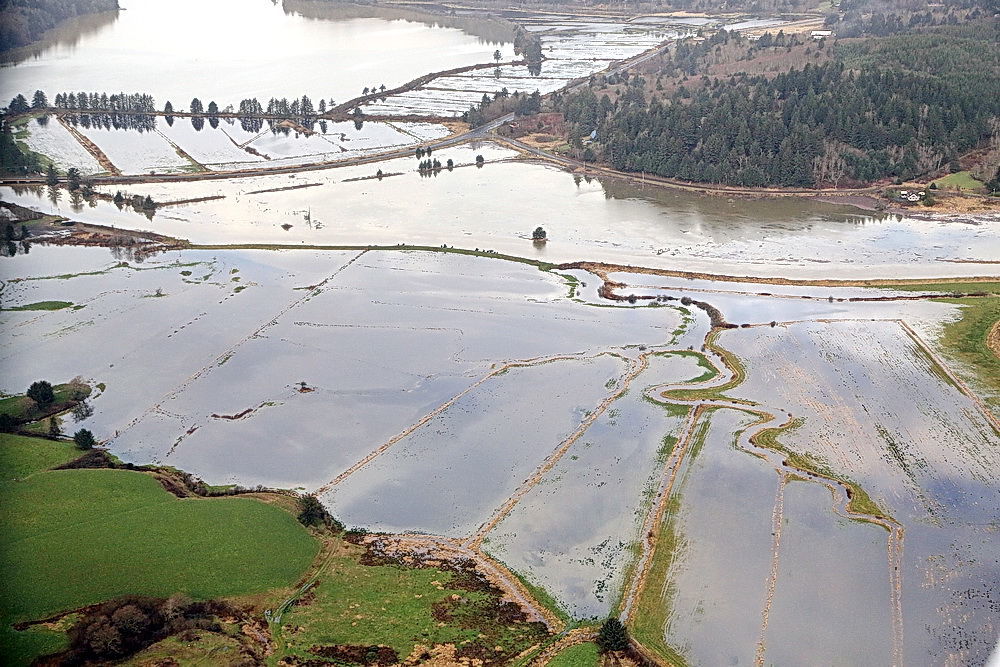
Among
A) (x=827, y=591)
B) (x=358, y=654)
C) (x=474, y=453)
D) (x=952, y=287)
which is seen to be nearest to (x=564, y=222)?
(x=952, y=287)

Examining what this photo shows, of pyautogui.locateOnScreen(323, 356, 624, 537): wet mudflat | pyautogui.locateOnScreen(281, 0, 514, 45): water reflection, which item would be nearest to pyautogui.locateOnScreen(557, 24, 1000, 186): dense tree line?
pyautogui.locateOnScreen(323, 356, 624, 537): wet mudflat

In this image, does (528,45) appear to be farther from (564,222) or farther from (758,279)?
(758,279)

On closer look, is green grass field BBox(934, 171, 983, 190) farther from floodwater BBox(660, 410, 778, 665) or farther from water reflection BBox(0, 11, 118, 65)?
water reflection BBox(0, 11, 118, 65)

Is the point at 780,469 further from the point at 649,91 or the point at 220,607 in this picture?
the point at 649,91

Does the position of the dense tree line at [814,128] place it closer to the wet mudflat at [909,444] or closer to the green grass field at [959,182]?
the green grass field at [959,182]

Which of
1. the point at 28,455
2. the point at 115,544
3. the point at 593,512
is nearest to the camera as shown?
the point at 115,544

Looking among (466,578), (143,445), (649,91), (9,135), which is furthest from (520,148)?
(466,578)

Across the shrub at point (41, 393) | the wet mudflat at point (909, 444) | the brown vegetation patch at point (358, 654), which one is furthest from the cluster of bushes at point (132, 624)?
the wet mudflat at point (909, 444)
